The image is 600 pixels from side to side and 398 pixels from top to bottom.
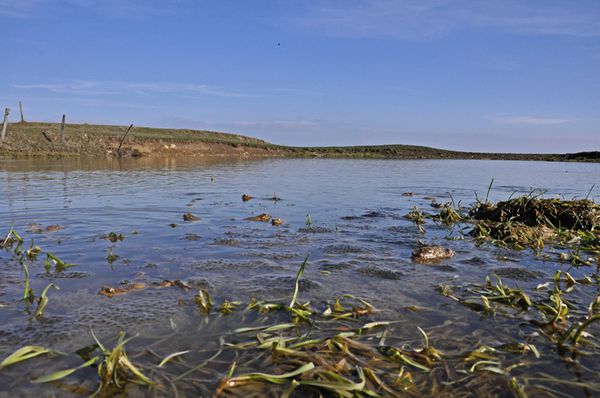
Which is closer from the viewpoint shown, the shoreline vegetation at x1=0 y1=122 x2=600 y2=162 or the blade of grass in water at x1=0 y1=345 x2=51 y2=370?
the blade of grass in water at x1=0 y1=345 x2=51 y2=370

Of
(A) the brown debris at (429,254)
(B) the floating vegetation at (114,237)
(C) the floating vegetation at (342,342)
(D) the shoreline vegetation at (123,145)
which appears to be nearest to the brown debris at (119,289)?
(C) the floating vegetation at (342,342)

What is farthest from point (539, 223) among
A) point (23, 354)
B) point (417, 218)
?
point (23, 354)

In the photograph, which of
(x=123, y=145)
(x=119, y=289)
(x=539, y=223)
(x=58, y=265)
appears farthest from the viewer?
(x=123, y=145)

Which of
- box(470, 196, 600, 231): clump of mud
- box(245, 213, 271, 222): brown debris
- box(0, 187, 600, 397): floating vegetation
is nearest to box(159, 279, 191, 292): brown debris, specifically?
box(0, 187, 600, 397): floating vegetation

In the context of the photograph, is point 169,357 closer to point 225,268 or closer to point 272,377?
point 272,377

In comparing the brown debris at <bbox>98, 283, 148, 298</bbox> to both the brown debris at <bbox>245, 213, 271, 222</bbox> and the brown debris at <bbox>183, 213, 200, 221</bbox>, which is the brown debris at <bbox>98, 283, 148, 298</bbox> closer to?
the brown debris at <bbox>183, 213, 200, 221</bbox>

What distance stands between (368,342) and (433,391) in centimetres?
72

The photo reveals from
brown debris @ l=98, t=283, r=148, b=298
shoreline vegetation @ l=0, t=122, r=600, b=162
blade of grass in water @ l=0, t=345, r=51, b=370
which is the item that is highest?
shoreline vegetation @ l=0, t=122, r=600, b=162

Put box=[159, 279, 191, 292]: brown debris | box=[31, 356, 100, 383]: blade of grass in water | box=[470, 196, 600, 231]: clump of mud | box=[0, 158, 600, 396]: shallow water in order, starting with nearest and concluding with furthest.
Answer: box=[31, 356, 100, 383]: blade of grass in water → box=[0, 158, 600, 396]: shallow water → box=[159, 279, 191, 292]: brown debris → box=[470, 196, 600, 231]: clump of mud

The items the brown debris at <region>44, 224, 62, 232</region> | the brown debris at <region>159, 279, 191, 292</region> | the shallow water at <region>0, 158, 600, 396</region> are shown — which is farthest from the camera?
the brown debris at <region>44, 224, 62, 232</region>

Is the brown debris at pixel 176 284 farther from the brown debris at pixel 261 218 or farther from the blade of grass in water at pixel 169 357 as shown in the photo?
the brown debris at pixel 261 218

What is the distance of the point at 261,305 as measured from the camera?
12.8 ft

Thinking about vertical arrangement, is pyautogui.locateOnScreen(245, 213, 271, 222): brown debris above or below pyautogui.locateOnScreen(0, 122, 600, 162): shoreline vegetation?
below

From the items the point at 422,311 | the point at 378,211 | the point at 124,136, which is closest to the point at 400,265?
the point at 422,311
